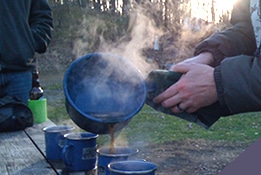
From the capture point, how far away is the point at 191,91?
4.40 feet

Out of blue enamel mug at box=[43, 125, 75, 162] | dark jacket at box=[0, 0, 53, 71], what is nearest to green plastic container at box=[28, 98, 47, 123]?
dark jacket at box=[0, 0, 53, 71]

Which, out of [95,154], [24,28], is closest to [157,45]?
[24,28]

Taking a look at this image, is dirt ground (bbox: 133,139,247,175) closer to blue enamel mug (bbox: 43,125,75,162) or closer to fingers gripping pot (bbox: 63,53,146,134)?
blue enamel mug (bbox: 43,125,75,162)

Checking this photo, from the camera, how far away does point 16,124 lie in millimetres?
2359

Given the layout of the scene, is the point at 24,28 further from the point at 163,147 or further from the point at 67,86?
the point at 163,147

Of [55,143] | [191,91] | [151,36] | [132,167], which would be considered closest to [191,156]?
[151,36]

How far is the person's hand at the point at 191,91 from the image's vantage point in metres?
1.33

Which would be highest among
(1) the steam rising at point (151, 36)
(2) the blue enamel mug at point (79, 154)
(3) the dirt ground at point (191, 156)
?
(2) the blue enamel mug at point (79, 154)

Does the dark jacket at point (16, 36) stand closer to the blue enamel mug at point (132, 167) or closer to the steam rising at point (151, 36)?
the steam rising at point (151, 36)

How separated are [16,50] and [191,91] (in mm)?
1749

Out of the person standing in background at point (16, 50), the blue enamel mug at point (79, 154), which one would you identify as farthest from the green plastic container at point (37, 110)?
the blue enamel mug at point (79, 154)

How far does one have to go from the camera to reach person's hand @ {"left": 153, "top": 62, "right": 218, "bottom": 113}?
4.35 feet

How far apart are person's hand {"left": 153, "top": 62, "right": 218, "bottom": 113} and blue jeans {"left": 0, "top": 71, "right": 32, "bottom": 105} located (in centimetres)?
156

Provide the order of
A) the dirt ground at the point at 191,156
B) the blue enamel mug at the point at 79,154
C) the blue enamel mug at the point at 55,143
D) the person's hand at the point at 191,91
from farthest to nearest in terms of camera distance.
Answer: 1. the dirt ground at the point at 191,156
2. the blue enamel mug at the point at 55,143
3. the blue enamel mug at the point at 79,154
4. the person's hand at the point at 191,91
